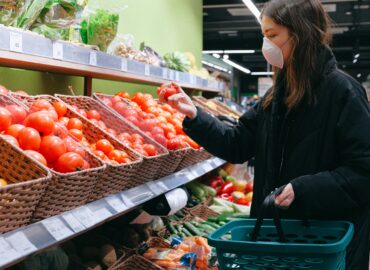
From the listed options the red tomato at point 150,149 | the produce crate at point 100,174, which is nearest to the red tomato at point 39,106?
the produce crate at point 100,174

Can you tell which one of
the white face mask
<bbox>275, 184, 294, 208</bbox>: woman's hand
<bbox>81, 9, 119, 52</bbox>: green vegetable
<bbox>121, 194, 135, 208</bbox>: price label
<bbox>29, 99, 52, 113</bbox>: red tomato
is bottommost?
<bbox>121, 194, 135, 208</bbox>: price label

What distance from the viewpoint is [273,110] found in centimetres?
192

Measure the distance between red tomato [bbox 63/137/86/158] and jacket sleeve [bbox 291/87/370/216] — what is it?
2.54ft

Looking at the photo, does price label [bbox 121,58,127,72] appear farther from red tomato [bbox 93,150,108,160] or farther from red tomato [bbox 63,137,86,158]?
red tomato [bbox 63,137,86,158]

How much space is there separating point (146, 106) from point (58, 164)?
5.11ft

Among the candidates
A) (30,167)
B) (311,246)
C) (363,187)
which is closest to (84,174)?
(30,167)

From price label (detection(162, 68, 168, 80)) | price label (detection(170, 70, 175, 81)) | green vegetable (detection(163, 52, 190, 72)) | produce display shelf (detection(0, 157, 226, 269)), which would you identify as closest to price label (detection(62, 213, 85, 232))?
produce display shelf (detection(0, 157, 226, 269))

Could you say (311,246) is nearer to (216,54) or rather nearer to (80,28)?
(80,28)

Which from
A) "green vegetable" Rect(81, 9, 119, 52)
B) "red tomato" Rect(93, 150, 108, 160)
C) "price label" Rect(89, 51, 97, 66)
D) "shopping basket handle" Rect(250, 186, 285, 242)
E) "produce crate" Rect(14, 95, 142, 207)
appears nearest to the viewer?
"shopping basket handle" Rect(250, 186, 285, 242)

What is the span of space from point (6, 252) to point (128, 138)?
4.03 feet

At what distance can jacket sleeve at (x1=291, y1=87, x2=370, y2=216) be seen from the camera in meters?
1.73

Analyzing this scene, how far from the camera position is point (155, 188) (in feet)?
7.36

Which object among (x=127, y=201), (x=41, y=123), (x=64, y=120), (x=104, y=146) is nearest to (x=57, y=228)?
(x=41, y=123)

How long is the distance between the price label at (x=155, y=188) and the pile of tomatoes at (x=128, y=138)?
0.14 m
